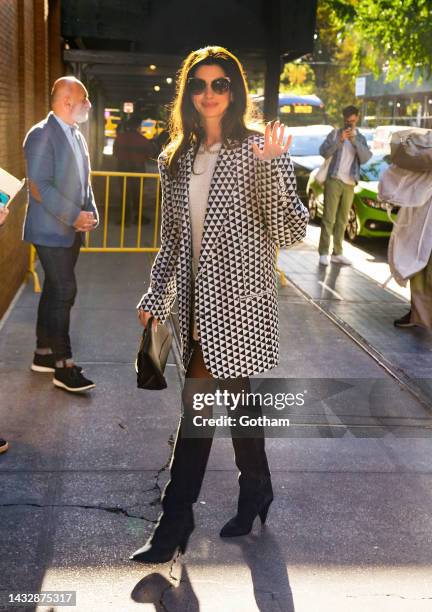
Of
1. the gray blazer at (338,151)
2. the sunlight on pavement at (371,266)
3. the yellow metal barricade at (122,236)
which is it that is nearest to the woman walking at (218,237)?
the sunlight on pavement at (371,266)

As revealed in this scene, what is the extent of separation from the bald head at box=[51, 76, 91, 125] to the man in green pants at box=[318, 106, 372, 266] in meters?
6.27

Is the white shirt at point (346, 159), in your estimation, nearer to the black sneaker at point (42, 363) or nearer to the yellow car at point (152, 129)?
the black sneaker at point (42, 363)

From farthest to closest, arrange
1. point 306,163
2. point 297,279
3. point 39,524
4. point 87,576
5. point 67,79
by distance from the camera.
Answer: point 306,163 < point 297,279 < point 67,79 < point 39,524 < point 87,576

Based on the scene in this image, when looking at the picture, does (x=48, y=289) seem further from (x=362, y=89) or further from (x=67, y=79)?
(x=362, y=89)

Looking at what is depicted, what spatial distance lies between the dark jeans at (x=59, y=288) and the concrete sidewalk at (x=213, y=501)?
348 millimetres

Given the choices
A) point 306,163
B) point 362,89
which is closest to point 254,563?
point 306,163

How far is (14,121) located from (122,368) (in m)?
3.88

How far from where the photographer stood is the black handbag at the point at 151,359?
3.86 m

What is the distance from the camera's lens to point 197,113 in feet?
12.4

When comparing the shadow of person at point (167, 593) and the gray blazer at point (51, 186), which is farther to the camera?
the gray blazer at point (51, 186)

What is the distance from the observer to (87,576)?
355 cm

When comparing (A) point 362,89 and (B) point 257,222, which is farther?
(A) point 362,89

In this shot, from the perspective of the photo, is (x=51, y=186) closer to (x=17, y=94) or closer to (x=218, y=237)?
(x=218, y=237)

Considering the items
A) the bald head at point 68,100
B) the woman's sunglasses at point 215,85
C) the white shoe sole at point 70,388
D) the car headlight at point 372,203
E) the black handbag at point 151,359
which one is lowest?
the white shoe sole at point 70,388
